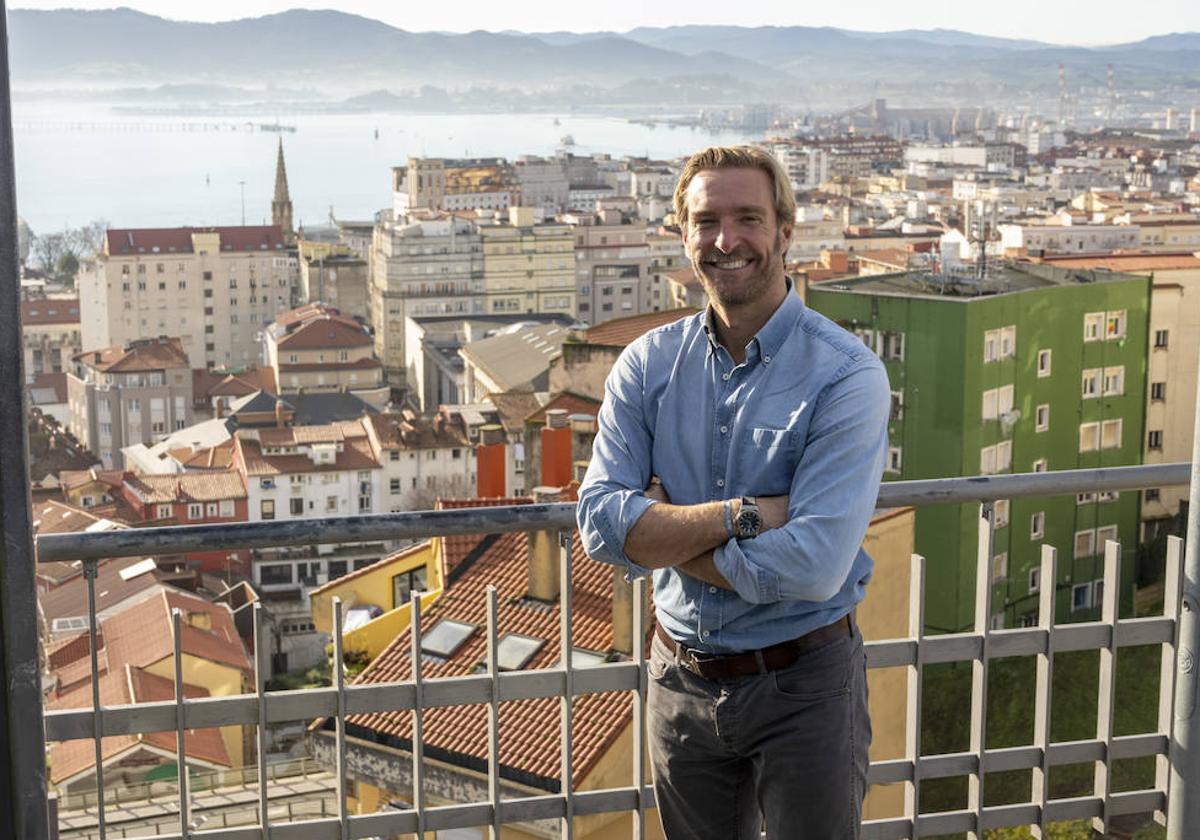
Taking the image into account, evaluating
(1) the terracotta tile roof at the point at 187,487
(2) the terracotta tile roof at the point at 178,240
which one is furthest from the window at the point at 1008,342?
(2) the terracotta tile roof at the point at 178,240

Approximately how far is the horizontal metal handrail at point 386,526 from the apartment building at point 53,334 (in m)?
48.6

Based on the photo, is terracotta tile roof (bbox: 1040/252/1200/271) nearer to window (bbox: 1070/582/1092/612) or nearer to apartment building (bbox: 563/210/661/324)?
window (bbox: 1070/582/1092/612)

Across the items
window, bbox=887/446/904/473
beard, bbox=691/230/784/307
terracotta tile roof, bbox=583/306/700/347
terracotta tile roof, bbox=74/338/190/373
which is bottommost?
terracotta tile roof, bbox=74/338/190/373

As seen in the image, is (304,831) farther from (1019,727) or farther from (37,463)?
(37,463)

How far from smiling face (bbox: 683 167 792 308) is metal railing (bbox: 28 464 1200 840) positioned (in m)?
0.33

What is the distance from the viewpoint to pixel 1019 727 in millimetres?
10219

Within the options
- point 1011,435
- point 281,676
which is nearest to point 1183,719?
point 1011,435

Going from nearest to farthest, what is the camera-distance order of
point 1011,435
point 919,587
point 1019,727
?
point 919,587 → point 1019,727 → point 1011,435

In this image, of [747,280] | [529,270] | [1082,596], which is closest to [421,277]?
[529,270]

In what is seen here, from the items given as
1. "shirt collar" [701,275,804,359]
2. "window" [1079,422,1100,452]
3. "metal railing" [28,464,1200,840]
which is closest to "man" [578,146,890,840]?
"shirt collar" [701,275,804,359]

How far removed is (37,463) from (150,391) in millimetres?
6158

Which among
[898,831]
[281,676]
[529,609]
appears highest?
[898,831]

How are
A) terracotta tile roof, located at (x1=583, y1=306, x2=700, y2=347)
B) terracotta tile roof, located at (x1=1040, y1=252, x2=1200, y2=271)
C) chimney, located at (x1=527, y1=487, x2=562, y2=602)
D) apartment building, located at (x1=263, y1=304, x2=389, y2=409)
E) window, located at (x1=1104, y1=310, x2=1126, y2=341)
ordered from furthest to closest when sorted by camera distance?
apartment building, located at (x1=263, y1=304, x2=389, y2=409) < terracotta tile roof, located at (x1=1040, y1=252, x2=1200, y2=271) < terracotta tile roof, located at (x1=583, y1=306, x2=700, y2=347) < window, located at (x1=1104, y1=310, x2=1126, y2=341) < chimney, located at (x1=527, y1=487, x2=562, y2=602)

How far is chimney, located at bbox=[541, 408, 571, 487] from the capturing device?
12.1 metres
